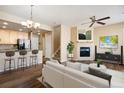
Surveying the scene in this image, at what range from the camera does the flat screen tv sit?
25.5 feet

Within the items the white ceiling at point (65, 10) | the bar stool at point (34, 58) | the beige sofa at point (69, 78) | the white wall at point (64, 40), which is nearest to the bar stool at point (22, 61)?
the bar stool at point (34, 58)

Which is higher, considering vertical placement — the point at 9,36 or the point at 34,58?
the point at 9,36

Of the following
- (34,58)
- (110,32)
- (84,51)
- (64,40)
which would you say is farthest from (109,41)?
(34,58)

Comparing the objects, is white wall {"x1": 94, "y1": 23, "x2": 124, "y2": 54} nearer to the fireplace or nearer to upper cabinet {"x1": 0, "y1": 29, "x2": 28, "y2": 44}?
the fireplace

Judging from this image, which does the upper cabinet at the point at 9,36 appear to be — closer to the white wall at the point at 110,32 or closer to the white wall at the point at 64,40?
the white wall at the point at 64,40

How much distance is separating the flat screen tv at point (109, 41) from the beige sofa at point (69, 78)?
603cm

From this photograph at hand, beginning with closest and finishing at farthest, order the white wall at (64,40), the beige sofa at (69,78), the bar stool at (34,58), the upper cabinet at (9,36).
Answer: the beige sofa at (69,78) < the bar stool at (34,58) < the upper cabinet at (9,36) < the white wall at (64,40)

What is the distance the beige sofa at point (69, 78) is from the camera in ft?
6.12

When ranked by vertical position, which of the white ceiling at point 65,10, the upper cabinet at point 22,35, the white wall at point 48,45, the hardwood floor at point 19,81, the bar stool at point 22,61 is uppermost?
the white ceiling at point 65,10

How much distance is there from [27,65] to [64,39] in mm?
3391

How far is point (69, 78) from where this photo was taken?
97.6 inches

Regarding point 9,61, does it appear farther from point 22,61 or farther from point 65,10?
point 65,10

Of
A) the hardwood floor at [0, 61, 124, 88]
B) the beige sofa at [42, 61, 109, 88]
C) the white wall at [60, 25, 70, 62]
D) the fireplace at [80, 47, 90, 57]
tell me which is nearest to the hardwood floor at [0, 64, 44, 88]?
the hardwood floor at [0, 61, 124, 88]

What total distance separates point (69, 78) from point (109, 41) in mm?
6722
